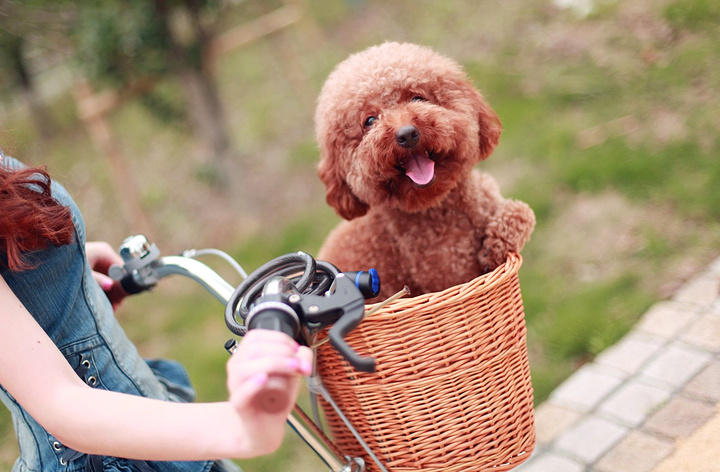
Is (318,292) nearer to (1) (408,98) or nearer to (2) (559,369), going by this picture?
(1) (408,98)

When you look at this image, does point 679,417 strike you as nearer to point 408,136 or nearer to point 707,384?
point 707,384

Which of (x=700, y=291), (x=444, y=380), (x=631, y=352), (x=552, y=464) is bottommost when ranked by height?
(x=552, y=464)

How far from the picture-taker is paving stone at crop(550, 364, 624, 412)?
8.17 ft

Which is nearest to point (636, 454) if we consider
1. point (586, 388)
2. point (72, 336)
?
point (586, 388)

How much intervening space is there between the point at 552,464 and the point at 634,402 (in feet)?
1.41

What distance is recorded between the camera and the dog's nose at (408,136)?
154cm

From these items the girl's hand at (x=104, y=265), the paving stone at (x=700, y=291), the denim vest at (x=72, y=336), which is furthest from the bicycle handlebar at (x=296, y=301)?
the paving stone at (x=700, y=291)

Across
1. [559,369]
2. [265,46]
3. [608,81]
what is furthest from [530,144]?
[265,46]

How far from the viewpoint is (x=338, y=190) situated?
1815 mm

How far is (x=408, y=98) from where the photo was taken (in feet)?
5.58

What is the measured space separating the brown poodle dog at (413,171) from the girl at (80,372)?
71 cm

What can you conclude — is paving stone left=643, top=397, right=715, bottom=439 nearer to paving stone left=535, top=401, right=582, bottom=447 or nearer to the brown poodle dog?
paving stone left=535, top=401, right=582, bottom=447

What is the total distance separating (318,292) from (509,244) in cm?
61

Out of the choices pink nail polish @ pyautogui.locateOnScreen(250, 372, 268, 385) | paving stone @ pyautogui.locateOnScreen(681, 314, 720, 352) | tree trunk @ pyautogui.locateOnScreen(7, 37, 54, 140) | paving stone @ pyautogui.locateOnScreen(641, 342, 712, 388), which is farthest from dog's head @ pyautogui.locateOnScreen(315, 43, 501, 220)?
tree trunk @ pyautogui.locateOnScreen(7, 37, 54, 140)
